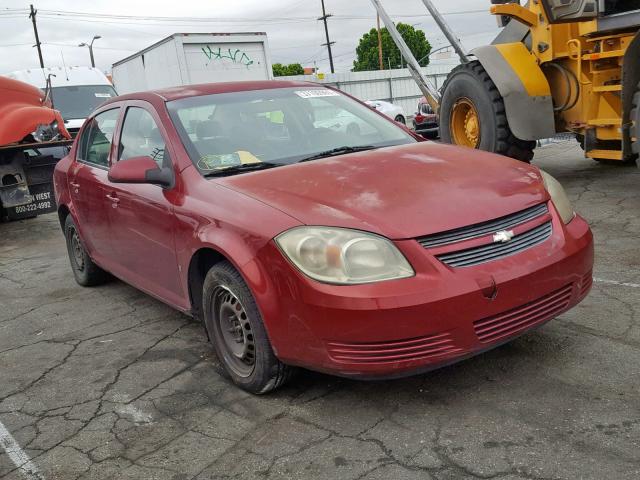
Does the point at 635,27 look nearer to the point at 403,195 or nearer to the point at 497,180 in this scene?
the point at 497,180

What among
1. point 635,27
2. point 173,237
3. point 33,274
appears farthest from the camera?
point 33,274

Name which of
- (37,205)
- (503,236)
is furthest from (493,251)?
(37,205)

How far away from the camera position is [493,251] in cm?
287

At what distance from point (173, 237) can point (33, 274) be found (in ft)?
12.2

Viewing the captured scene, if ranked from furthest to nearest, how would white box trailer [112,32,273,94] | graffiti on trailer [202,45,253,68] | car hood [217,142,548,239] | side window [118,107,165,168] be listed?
graffiti on trailer [202,45,253,68]
white box trailer [112,32,273,94]
side window [118,107,165,168]
car hood [217,142,548,239]

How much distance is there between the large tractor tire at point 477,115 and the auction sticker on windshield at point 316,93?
3210 mm

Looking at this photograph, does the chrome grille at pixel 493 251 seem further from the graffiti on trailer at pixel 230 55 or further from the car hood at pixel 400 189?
the graffiti on trailer at pixel 230 55

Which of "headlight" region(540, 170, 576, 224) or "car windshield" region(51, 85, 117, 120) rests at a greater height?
"car windshield" region(51, 85, 117, 120)

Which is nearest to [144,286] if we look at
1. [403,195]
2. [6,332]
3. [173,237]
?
[173,237]

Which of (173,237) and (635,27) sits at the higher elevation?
(635,27)

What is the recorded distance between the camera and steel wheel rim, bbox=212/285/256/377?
10.6 feet

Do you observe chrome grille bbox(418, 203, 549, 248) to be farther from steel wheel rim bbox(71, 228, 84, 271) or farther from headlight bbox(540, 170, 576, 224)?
steel wheel rim bbox(71, 228, 84, 271)

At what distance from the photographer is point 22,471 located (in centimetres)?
286

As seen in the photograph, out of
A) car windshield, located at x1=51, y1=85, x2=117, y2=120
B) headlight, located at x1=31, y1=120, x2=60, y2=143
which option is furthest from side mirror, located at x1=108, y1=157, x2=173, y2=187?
car windshield, located at x1=51, y1=85, x2=117, y2=120
